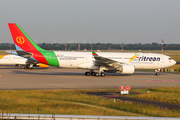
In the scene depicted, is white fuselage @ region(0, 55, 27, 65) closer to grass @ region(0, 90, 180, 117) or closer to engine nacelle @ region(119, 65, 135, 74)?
engine nacelle @ region(119, 65, 135, 74)

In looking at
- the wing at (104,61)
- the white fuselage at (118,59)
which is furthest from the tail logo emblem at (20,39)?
the wing at (104,61)

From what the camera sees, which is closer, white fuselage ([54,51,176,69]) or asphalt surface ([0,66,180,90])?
asphalt surface ([0,66,180,90])

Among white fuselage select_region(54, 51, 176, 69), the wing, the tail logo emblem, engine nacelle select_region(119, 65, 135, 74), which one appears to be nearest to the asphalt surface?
engine nacelle select_region(119, 65, 135, 74)

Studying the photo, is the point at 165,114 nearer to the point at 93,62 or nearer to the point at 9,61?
the point at 93,62

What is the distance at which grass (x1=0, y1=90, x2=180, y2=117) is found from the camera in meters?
16.7

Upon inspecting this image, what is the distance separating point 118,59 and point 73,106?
1033 inches

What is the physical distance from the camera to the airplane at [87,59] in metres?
42.0

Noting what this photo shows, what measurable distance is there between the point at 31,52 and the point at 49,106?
25001mm

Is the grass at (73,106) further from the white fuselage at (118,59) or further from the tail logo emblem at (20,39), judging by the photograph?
the tail logo emblem at (20,39)

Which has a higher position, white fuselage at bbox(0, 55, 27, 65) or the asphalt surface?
white fuselage at bbox(0, 55, 27, 65)

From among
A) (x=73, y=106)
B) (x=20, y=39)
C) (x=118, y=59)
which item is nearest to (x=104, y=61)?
(x=118, y=59)

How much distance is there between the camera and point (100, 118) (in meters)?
12.9

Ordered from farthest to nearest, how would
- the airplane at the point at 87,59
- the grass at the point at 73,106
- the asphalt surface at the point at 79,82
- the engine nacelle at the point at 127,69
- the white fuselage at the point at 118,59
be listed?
the white fuselage at the point at 118,59, the airplane at the point at 87,59, the engine nacelle at the point at 127,69, the asphalt surface at the point at 79,82, the grass at the point at 73,106

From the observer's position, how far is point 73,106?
61.8ft
